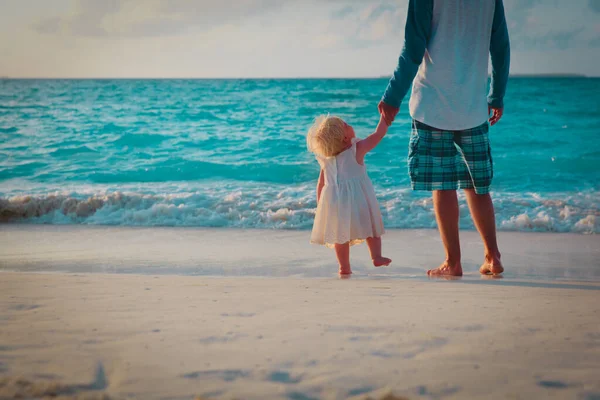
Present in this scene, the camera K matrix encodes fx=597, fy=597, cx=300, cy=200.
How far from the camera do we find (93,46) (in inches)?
1022

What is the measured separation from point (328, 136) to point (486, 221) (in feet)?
3.28

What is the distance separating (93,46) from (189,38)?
15.5ft

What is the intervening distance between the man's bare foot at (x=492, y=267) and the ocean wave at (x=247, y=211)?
226cm

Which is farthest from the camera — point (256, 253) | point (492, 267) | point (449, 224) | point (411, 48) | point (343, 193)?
point (256, 253)

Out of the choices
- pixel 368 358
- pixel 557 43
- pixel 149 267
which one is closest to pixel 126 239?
pixel 149 267

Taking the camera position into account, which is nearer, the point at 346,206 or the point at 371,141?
the point at 371,141

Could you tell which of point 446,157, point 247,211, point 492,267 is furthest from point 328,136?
point 247,211

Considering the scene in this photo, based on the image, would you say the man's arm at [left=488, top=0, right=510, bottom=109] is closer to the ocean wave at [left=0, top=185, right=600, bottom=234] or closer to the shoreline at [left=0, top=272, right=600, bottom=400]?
the shoreline at [left=0, top=272, right=600, bottom=400]

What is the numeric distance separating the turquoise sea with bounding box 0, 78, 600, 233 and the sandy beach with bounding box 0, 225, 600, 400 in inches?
119

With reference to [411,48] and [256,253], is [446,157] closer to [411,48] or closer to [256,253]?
[411,48]

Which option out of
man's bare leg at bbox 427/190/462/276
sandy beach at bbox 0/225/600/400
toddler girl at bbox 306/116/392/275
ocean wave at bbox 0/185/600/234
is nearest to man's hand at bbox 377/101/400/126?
toddler girl at bbox 306/116/392/275

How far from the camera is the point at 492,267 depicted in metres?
3.38

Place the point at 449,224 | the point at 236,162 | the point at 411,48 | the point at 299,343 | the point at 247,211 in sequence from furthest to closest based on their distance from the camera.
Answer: the point at 236,162 < the point at 247,211 < the point at 449,224 < the point at 411,48 < the point at 299,343

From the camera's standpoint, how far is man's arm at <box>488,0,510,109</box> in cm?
314
